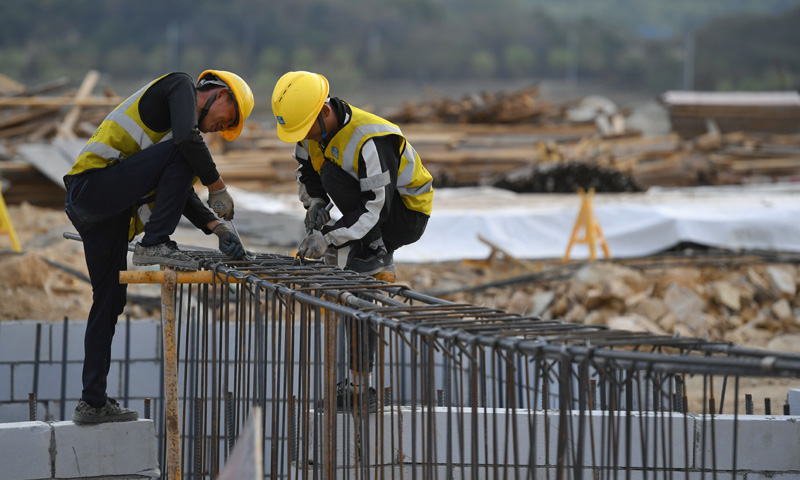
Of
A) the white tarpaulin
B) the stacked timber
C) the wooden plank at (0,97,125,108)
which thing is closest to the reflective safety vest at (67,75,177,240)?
the white tarpaulin

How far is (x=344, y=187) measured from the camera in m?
4.77

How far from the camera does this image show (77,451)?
4711 millimetres

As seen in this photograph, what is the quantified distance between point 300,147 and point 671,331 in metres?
5.04

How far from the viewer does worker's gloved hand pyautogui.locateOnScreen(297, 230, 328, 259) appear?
4578 millimetres

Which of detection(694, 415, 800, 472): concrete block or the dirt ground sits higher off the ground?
the dirt ground

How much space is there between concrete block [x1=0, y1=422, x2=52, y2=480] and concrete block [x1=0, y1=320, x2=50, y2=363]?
2015 millimetres

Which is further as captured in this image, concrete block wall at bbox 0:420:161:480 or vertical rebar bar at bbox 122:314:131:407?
vertical rebar bar at bbox 122:314:131:407

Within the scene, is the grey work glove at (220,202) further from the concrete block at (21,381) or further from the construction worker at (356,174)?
the concrete block at (21,381)

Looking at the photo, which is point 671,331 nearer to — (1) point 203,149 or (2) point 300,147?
(2) point 300,147

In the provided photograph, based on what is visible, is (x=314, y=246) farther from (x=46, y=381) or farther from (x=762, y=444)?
(x=46, y=381)

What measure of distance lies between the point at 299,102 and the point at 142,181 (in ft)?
2.81

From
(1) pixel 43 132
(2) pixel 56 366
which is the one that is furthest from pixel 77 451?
(1) pixel 43 132

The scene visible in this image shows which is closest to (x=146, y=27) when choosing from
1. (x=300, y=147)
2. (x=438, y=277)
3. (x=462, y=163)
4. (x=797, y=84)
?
(x=797, y=84)

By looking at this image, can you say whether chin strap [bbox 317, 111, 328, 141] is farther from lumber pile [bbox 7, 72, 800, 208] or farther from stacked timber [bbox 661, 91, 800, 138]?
stacked timber [bbox 661, 91, 800, 138]
